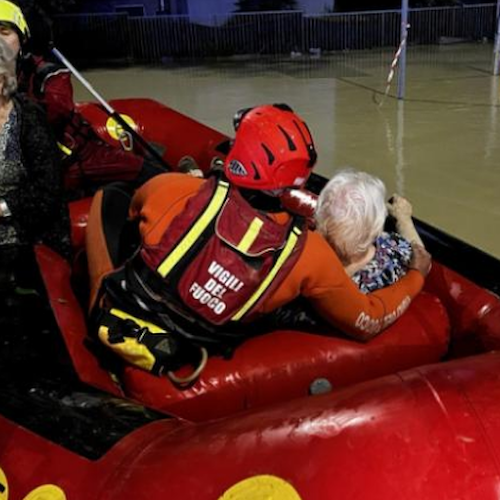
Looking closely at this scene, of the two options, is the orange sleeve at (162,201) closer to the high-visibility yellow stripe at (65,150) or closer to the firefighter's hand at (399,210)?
the firefighter's hand at (399,210)

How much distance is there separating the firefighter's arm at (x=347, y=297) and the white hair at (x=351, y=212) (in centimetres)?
14

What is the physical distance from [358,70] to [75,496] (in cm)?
1071

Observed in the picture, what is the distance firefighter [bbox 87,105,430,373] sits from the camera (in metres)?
1.56

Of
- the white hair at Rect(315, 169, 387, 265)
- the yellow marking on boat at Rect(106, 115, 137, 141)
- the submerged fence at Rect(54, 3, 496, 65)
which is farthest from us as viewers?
the submerged fence at Rect(54, 3, 496, 65)

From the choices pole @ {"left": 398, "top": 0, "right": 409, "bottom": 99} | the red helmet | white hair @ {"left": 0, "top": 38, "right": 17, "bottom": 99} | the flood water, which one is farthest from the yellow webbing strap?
pole @ {"left": 398, "top": 0, "right": 409, "bottom": 99}

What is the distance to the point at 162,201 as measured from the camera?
1.68 metres

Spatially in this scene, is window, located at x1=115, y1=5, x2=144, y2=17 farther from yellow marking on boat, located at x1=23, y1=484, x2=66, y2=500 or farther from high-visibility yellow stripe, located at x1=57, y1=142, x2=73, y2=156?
yellow marking on boat, located at x1=23, y1=484, x2=66, y2=500

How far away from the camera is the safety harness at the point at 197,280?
1557 mm

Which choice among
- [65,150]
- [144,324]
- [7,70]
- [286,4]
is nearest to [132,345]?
[144,324]

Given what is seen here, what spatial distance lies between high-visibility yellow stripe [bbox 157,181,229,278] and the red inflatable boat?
1.03 ft

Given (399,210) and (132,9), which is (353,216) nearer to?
(399,210)

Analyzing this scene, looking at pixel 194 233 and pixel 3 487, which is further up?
pixel 194 233

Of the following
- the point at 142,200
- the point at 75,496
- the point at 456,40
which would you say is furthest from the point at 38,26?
the point at 456,40

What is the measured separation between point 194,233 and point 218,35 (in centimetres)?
1307
